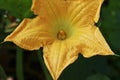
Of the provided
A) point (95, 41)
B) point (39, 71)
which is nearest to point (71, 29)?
point (95, 41)

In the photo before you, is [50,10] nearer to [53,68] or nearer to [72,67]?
[53,68]

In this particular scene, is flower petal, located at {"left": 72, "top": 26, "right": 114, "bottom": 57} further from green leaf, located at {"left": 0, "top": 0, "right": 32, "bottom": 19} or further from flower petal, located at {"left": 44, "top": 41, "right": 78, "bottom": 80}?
green leaf, located at {"left": 0, "top": 0, "right": 32, "bottom": 19}

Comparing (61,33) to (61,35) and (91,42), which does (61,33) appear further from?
(91,42)

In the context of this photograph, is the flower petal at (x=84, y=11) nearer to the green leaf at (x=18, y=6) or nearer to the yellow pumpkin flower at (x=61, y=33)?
the yellow pumpkin flower at (x=61, y=33)

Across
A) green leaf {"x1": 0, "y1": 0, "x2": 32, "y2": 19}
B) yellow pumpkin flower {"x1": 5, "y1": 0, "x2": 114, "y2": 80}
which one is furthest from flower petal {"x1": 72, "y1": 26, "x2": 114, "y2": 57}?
green leaf {"x1": 0, "y1": 0, "x2": 32, "y2": 19}

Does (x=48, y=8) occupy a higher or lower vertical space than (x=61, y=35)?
higher

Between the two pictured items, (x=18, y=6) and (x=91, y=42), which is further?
(x=18, y=6)

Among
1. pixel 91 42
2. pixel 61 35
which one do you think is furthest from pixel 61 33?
pixel 91 42
